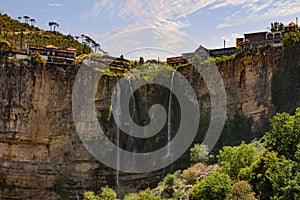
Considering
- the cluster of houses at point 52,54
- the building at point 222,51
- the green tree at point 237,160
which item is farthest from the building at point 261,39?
the cluster of houses at point 52,54

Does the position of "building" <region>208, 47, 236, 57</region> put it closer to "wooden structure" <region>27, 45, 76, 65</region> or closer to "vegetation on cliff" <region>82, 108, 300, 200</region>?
"wooden structure" <region>27, 45, 76, 65</region>

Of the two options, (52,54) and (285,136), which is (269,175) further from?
(52,54)

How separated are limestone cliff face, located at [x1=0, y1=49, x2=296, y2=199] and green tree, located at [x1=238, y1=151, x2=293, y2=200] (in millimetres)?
13143

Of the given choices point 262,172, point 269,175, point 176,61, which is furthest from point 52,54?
A: point 269,175

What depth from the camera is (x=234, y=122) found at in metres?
37.8

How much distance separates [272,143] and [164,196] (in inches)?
345

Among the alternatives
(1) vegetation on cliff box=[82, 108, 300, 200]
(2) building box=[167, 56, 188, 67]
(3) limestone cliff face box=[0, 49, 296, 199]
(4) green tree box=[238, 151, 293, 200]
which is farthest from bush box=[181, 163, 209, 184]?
(2) building box=[167, 56, 188, 67]

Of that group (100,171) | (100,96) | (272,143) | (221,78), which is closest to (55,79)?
(100,96)

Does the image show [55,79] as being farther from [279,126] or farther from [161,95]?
[279,126]

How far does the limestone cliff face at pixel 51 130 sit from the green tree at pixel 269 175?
13.1 m

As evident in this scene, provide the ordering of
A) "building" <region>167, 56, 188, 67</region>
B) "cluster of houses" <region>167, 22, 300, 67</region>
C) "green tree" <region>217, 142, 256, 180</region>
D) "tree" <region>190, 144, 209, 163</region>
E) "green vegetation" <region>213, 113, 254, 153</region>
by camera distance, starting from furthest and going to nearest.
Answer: "building" <region>167, 56, 188, 67</region> → "cluster of houses" <region>167, 22, 300, 67</region> → "green vegetation" <region>213, 113, 254, 153</region> → "tree" <region>190, 144, 209, 163</region> → "green tree" <region>217, 142, 256, 180</region>

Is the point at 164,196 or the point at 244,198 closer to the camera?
the point at 244,198

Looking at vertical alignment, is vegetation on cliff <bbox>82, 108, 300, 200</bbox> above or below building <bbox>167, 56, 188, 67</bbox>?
below

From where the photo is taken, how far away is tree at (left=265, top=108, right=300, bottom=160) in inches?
947
